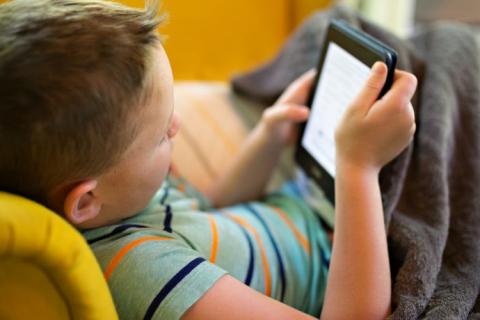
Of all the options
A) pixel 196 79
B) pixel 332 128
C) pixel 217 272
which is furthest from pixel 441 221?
pixel 196 79

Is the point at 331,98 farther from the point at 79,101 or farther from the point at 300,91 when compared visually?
the point at 79,101

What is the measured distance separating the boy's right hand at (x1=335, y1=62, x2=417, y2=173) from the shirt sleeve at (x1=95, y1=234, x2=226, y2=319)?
194 mm

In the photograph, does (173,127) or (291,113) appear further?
(291,113)

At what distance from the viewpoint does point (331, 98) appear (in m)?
0.73

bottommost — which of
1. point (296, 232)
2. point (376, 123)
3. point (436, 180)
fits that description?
point (296, 232)

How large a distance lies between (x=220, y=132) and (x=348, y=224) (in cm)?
44

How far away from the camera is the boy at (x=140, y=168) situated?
47 centimetres

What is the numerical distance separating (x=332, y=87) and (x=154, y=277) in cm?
35

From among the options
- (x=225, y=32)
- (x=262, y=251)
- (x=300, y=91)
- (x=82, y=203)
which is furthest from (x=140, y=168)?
(x=225, y=32)

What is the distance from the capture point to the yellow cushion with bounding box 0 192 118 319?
44cm

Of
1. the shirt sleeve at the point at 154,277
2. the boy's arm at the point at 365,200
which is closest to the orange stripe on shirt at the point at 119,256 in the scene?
the shirt sleeve at the point at 154,277

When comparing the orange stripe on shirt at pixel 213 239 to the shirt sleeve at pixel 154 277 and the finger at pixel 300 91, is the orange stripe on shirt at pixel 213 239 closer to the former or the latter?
the shirt sleeve at pixel 154 277

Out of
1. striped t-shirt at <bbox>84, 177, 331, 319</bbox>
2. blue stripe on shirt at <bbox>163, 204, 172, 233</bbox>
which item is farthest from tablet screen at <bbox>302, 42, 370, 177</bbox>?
blue stripe on shirt at <bbox>163, 204, 172, 233</bbox>

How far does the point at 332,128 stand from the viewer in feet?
2.35
